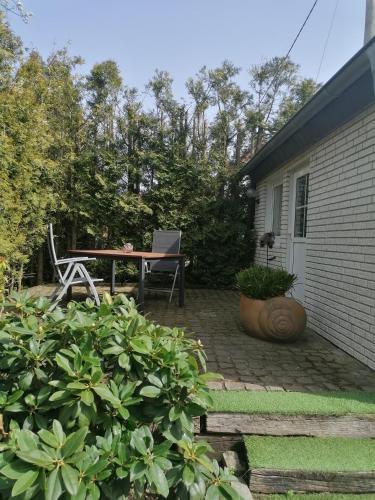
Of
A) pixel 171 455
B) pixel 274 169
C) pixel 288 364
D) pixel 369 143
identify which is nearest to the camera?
pixel 171 455

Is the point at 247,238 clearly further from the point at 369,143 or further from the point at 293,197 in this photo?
the point at 369,143

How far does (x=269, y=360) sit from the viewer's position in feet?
10.3

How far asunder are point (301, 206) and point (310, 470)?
157 inches

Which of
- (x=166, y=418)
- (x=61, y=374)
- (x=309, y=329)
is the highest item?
(x=61, y=374)

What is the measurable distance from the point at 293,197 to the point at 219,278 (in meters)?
2.70

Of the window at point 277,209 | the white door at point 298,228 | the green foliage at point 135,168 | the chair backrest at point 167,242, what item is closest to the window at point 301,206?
the white door at point 298,228

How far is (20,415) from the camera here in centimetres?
145

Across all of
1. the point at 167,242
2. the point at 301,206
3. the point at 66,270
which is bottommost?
the point at 66,270

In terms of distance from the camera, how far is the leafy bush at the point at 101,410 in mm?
1211

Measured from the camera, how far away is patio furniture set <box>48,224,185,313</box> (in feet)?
14.6

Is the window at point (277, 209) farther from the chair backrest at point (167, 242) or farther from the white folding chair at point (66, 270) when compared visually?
the white folding chair at point (66, 270)

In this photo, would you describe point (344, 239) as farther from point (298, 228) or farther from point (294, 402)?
point (294, 402)

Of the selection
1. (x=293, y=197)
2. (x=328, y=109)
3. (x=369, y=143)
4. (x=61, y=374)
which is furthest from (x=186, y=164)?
(x=61, y=374)

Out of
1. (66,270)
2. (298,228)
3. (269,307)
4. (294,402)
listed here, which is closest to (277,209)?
(298,228)
